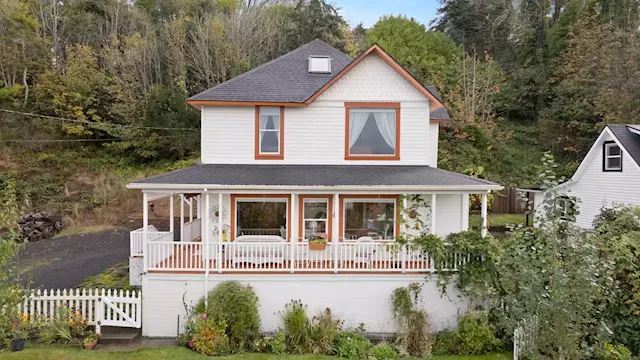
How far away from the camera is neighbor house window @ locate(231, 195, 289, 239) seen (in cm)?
1225

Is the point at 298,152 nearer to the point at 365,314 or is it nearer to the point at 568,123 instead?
the point at 365,314

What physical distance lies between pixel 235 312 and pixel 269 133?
612 cm

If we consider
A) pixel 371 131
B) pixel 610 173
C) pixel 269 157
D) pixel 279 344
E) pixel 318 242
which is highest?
pixel 371 131

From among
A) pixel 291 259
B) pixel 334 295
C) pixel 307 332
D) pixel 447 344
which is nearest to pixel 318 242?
pixel 291 259

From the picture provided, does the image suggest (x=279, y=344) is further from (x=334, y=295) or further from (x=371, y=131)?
(x=371, y=131)

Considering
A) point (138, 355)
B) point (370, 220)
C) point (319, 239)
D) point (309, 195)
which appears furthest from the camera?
point (370, 220)

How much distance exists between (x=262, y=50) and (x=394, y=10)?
14.4 m

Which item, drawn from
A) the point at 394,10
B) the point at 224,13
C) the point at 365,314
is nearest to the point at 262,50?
the point at 224,13

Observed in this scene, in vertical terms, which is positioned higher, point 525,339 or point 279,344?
point 525,339

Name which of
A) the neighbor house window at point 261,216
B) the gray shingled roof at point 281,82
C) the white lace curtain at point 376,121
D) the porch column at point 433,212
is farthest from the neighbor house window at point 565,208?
the gray shingled roof at point 281,82

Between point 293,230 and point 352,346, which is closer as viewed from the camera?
point 352,346

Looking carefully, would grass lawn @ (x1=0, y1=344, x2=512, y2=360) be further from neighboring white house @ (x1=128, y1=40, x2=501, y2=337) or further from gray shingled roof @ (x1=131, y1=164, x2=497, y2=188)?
gray shingled roof @ (x1=131, y1=164, x2=497, y2=188)

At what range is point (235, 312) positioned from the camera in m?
9.56

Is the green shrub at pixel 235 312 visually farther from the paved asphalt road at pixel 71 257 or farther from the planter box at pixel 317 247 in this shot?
the paved asphalt road at pixel 71 257
